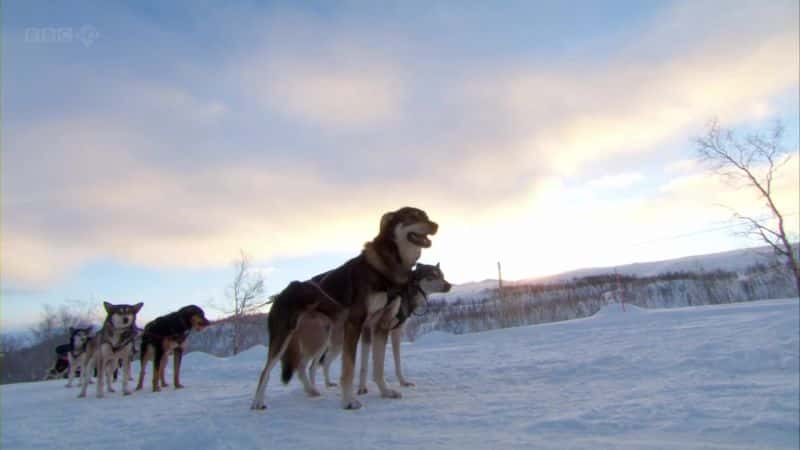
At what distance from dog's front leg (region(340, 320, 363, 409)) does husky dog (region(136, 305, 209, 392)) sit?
6180mm

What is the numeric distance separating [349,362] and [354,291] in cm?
81

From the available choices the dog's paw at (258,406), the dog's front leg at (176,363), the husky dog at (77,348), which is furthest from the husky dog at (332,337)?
the husky dog at (77,348)

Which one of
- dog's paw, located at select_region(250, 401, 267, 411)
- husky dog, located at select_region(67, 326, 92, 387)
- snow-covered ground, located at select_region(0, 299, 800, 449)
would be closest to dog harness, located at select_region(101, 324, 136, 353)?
snow-covered ground, located at select_region(0, 299, 800, 449)

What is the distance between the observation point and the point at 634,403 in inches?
134

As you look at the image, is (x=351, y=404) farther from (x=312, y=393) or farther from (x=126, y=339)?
(x=126, y=339)

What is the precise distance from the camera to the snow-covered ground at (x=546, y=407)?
9.56ft

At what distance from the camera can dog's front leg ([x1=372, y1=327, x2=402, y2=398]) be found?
511 centimetres

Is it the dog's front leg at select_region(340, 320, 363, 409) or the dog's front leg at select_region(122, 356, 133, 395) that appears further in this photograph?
the dog's front leg at select_region(122, 356, 133, 395)

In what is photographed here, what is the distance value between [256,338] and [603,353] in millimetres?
28967

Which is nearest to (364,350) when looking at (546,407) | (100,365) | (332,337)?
(332,337)

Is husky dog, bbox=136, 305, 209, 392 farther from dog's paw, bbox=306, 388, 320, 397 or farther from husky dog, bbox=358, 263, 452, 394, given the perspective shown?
husky dog, bbox=358, 263, 452, 394

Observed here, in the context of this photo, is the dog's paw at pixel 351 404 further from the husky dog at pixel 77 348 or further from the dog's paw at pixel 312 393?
the husky dog at pixel 77 348

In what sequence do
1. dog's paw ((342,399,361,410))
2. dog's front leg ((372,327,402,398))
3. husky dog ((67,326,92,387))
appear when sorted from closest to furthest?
1. dog's paw ((342,399,361,410))
2. dog's front leg ((372,327,402,398))
3. husky dog ((67,326,92,387))

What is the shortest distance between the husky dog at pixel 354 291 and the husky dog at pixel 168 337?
16.3 feet
